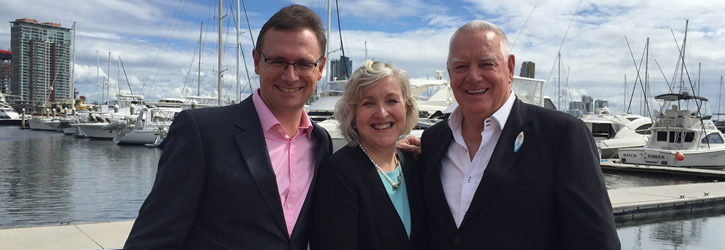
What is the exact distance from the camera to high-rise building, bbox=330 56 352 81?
32594 mm

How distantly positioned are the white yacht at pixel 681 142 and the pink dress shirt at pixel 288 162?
22215 mm

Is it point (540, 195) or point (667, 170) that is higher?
point (540, 195)

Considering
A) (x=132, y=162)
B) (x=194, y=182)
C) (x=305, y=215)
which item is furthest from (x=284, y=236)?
(x=132, y=162)

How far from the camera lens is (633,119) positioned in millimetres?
33656

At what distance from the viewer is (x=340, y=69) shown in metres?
33.8

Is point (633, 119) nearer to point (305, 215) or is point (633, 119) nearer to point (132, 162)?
point (132, 162)

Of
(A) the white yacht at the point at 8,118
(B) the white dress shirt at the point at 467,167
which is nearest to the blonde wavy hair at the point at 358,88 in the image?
(B) the white dress shirt at the point at 467,167

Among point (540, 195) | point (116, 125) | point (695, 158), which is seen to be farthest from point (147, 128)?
point (540, 195)

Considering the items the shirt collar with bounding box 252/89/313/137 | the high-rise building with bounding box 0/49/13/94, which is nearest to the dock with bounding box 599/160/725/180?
the shirt collar with bounding box 252/89/313/137

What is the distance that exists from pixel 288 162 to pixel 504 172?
3.23 ft

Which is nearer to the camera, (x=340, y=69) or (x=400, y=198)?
(x=400, y=198)

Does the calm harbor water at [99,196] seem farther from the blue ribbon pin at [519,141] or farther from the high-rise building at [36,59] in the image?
the high-rise building at [36,59]

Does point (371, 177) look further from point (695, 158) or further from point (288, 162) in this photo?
point (695, 158)

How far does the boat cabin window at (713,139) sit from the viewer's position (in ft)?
73.4
